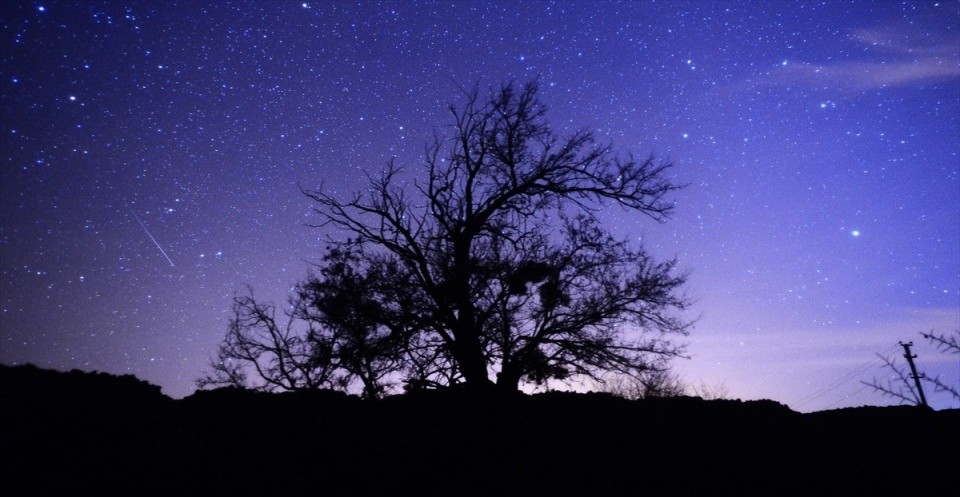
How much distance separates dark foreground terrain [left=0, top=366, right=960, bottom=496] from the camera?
423cm

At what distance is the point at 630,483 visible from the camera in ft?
18.4

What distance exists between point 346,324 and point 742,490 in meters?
8.40

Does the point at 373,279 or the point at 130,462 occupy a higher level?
the point at 373,279

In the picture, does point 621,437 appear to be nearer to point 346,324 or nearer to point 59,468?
point 59,468

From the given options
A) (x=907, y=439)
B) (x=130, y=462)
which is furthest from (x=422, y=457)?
(x=907, y=439)

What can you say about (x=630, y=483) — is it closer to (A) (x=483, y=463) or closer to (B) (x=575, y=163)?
(A) (x=483, y=463)

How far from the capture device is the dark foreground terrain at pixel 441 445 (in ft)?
13.9

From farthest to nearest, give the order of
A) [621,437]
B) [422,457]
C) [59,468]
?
[621,437] → [422,457] → [59,468]

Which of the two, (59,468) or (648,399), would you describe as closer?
(59,468)

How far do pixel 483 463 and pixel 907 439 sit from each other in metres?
5.76

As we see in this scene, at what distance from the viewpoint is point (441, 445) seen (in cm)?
600

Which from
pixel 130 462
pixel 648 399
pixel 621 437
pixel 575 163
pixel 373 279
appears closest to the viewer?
pixel 130 462

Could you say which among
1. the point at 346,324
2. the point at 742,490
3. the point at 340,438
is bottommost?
the point at 742,490

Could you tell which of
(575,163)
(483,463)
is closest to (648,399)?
(483,463)
